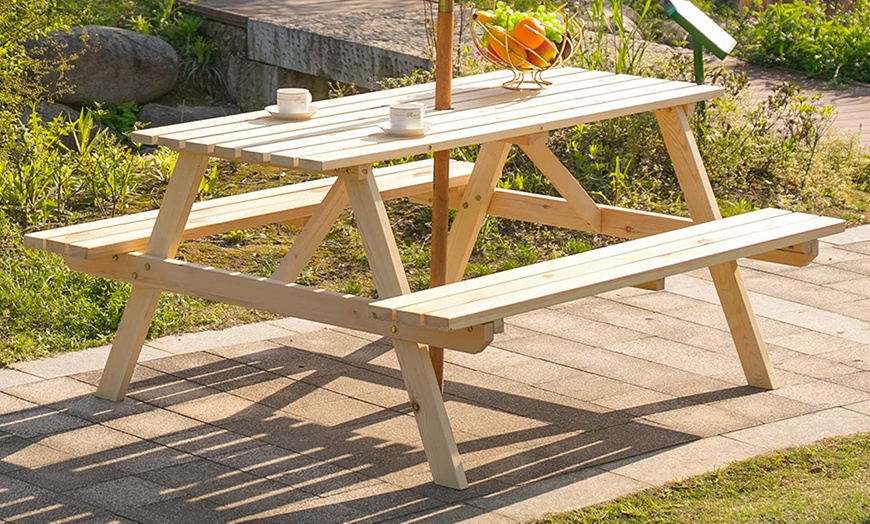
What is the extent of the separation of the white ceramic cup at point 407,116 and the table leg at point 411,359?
7.4 inches

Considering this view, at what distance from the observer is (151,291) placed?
14.3 feet

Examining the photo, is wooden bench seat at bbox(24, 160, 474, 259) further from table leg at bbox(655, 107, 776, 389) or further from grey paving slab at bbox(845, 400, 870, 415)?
grey paving slab at bbox(845, 400, 870, 415)

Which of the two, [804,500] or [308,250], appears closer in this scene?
[804,500]

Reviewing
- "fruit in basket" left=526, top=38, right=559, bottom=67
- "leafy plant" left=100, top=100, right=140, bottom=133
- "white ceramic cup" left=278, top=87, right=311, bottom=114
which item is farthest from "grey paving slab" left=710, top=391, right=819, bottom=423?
"leafy plant" left=100, top=100, right=140, bottom=133

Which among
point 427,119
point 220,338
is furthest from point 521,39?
point 220,338

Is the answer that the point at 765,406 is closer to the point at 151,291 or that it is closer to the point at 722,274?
the point at 722,274

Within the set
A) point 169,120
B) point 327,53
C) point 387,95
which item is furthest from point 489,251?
point 169,120

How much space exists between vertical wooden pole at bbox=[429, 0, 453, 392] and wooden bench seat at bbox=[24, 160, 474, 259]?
0.66 meters

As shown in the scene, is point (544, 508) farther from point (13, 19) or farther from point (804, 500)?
point (13, 19)

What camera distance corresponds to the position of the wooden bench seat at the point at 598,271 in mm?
3623

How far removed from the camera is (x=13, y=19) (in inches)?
250

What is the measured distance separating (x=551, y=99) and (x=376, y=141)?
87 centimetres

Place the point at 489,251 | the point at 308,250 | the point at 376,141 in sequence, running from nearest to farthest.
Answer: the point at 376,141, the point at 308,250, the point at 489,251

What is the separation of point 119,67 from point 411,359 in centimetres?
660
